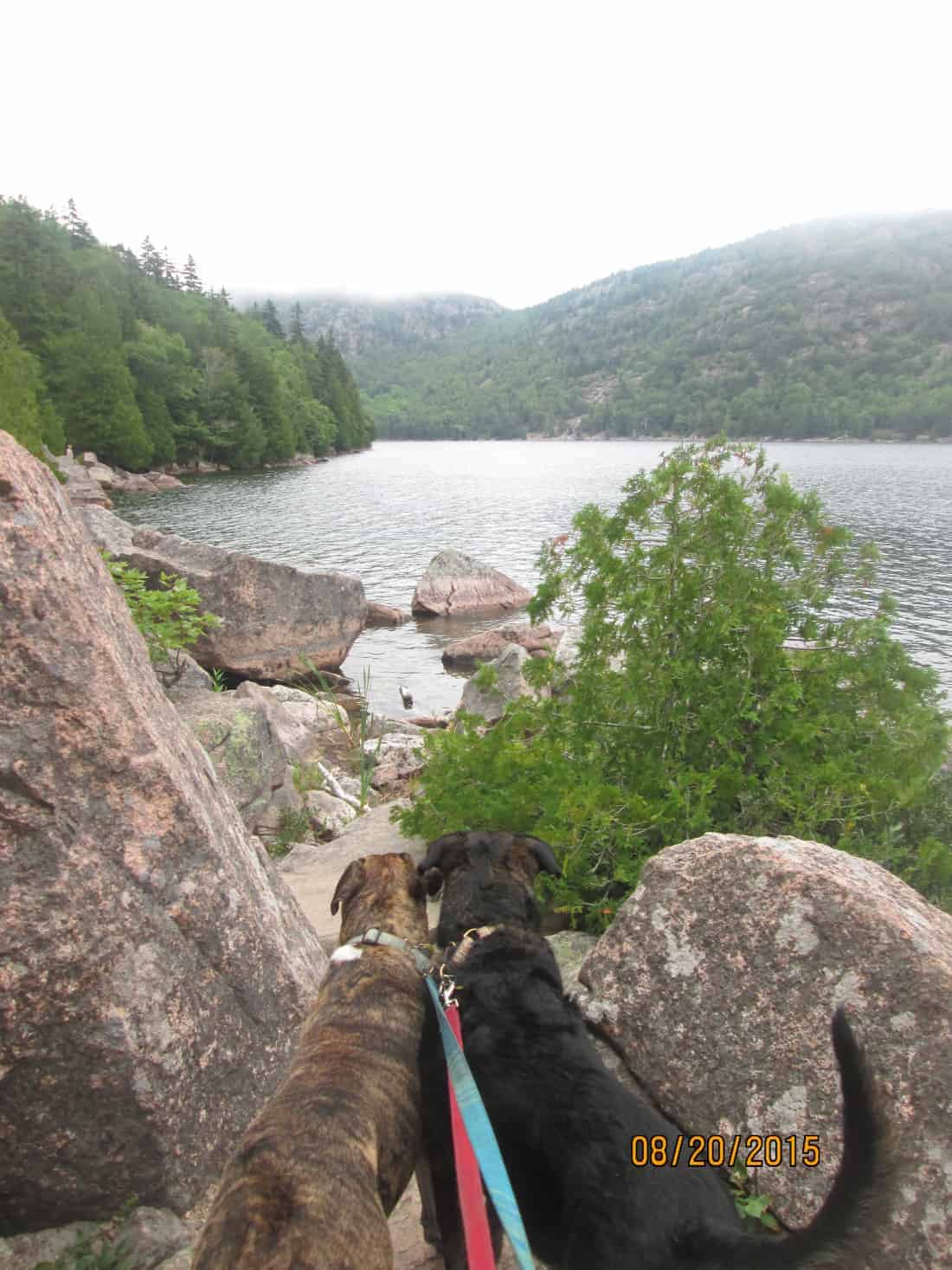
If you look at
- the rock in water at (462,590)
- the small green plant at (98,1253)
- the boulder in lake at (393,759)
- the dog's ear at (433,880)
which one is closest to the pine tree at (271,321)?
the rock in water at (462,590)

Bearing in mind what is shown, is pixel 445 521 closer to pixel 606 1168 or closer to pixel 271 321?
pixel 606 1168

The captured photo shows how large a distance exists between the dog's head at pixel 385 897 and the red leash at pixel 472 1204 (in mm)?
1319

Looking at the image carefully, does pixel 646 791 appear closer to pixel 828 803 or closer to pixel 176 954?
pixel 828 803

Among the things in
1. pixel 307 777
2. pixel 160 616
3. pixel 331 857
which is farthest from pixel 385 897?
pixel 160 616

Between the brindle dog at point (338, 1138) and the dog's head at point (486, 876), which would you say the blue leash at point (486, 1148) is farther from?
the dog's head at point (486, 876)

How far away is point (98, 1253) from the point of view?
2652 mm

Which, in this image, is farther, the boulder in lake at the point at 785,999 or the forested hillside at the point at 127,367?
the forested hillside at the point at 127,367

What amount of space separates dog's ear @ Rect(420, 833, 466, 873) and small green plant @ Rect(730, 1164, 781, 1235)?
1.88 m

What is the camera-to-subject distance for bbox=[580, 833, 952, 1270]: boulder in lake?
2.65 meters

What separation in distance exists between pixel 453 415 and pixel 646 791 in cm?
18637

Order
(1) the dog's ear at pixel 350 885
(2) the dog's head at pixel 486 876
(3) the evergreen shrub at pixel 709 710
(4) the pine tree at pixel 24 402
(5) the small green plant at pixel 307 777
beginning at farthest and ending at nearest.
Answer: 1. (4) the pine tree at pixel 24 402
2. (5) the small green plant at pixel 307 777
3. (3) the evergreen shrub at pixel 709 710
4. (1) the dog's ear at pixel 350 885
5. (2) the dog's head at pixel 486 876

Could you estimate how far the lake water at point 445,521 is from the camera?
2064 cm

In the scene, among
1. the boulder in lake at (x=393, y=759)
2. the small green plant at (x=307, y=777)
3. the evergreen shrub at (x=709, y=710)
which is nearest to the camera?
the evergreen shrub at (x=709, y=710)
